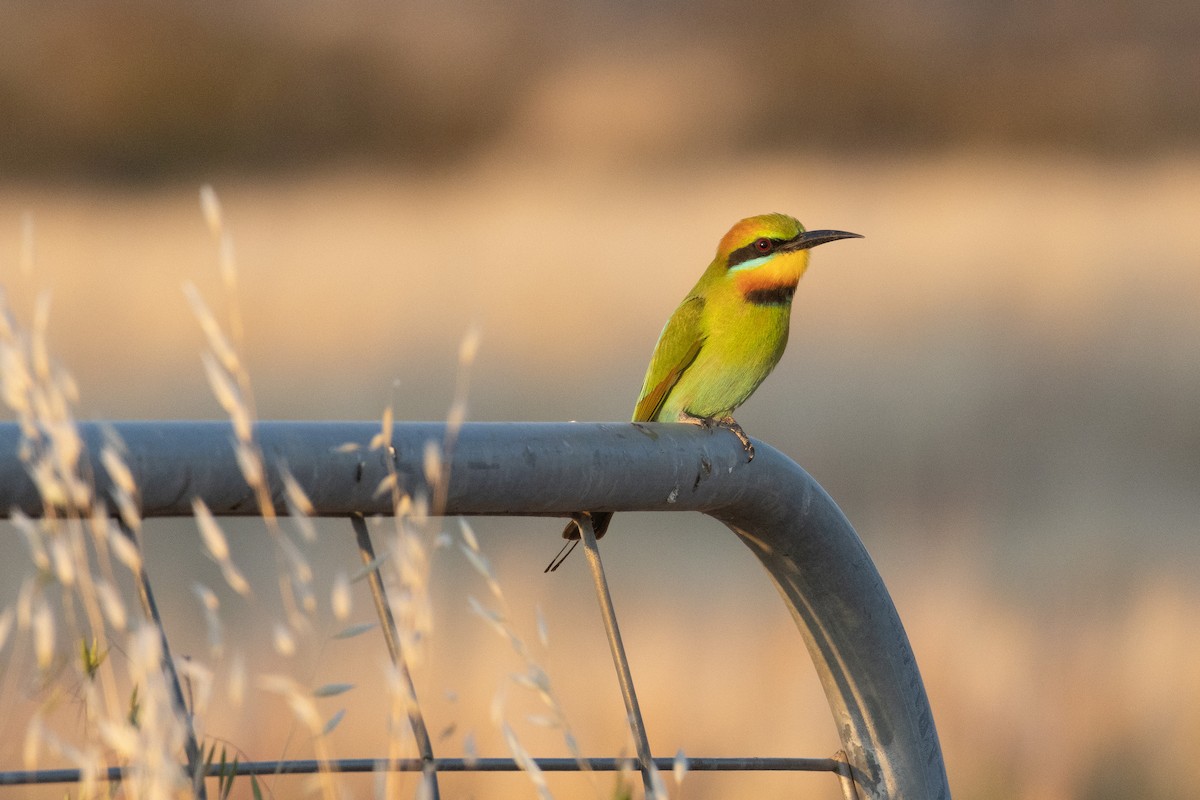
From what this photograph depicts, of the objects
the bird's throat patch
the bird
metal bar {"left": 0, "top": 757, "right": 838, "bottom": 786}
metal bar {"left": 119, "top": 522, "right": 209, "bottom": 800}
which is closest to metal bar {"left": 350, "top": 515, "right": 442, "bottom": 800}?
metal bar {"left": 0, "top": 757, "right": 838, "bottom": 786}

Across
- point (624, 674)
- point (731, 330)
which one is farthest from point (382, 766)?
point (731, 330)

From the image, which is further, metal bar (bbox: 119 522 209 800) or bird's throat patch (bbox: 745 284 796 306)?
bird's throat patch (bbox: 745 284 796 306)

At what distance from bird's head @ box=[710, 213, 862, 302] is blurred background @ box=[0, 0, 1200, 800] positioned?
36.7 inches

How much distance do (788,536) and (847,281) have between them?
5297 millimetres

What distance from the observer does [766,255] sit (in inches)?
108

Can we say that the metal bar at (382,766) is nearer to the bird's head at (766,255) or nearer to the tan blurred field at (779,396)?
the tan blurred field at (779,396)

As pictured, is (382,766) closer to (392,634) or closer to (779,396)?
(392,634)

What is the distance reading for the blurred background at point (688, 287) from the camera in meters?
3.76

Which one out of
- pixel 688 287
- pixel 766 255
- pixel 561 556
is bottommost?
pixel 561 556

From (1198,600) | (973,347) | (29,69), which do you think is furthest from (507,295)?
(29,69)

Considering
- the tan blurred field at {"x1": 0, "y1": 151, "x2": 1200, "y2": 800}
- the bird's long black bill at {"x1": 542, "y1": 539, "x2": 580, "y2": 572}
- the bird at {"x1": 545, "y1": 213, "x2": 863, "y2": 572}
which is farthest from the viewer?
the tan blurred field at {"x1": 0, "y1": 151, "x2": 1200, "y2": 800}

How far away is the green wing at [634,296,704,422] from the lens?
8.79 ft

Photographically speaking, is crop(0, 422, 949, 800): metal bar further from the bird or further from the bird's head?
the bird's head

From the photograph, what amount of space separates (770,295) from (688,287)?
11.0 ft
